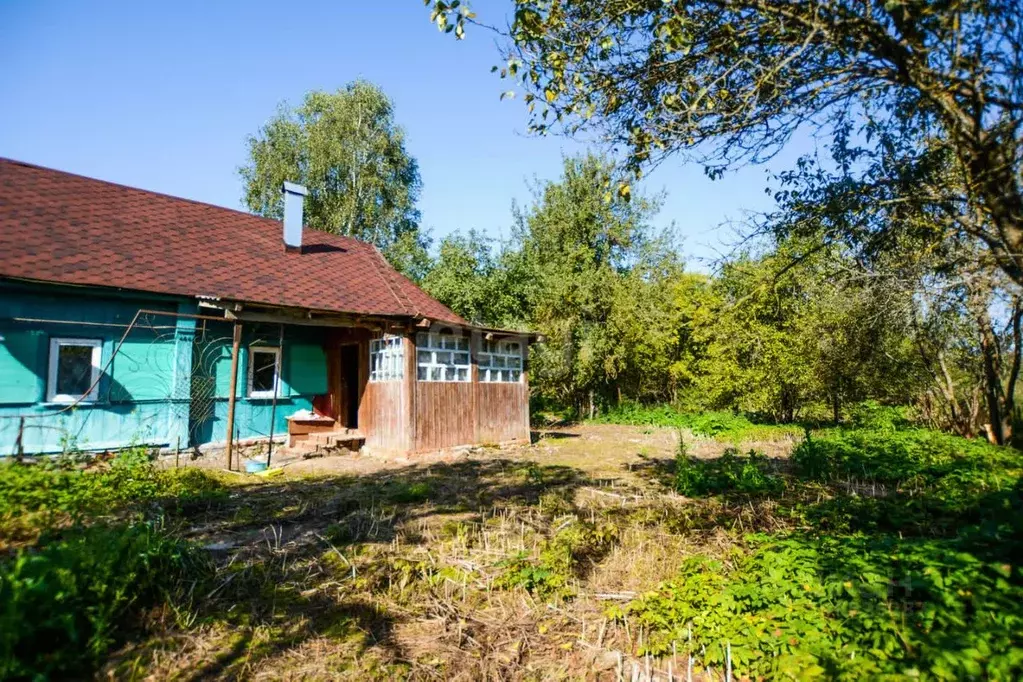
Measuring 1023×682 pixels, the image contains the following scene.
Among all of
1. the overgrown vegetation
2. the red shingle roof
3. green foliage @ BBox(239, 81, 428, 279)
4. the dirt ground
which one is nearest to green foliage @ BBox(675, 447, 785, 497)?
the dirt ground

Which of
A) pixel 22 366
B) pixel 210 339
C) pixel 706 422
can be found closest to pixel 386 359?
pixel 210 339

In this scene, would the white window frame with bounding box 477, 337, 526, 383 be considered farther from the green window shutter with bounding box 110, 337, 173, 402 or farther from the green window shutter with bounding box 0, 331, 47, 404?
the green window shutter with bounding box 0, 331, 47, 404

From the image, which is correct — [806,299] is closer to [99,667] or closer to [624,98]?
[624,98]

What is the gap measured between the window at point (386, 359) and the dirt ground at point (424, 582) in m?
4.33

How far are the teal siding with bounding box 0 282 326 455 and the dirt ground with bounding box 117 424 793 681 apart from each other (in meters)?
3.79

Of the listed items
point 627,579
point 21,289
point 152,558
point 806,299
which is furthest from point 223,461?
point 806,299

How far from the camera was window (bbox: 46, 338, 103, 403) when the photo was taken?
9766 mm

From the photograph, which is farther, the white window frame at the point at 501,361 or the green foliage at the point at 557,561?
the white window frame at the point at 501,361

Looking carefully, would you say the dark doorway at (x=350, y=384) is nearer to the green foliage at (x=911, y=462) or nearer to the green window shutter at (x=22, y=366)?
the green window shutter at (x=22, y=366)

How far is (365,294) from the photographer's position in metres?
13.7

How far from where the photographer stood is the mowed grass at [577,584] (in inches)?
128

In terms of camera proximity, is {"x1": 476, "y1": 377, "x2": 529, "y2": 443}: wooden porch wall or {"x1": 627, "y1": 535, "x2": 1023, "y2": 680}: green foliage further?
{"x1": 476, "y1": 377, "x2": 529, "y2": 443}: wooden porch wall

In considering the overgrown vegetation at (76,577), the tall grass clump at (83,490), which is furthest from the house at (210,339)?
the overgrown vegetation at (76,577)

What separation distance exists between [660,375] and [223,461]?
52.2 ft
